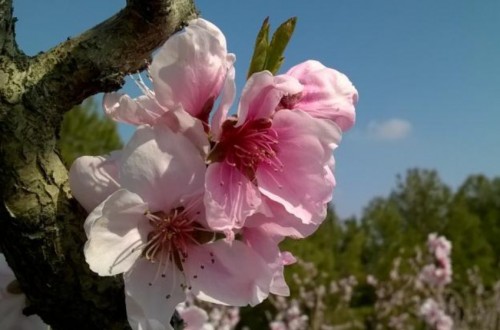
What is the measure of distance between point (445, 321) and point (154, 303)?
5.27m

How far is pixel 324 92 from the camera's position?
2.30 feet

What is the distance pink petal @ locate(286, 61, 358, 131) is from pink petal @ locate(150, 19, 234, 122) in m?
0.10

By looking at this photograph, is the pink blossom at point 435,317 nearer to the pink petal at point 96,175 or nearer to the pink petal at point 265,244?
the pink petal at point 265,244

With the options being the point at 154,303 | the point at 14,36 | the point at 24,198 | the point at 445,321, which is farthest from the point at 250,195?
the point at 445,321

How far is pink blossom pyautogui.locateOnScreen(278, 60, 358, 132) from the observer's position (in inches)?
27.5

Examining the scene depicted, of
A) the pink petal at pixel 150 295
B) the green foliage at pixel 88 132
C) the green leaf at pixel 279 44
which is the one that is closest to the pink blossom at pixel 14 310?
the pink petal at pixel 150 295

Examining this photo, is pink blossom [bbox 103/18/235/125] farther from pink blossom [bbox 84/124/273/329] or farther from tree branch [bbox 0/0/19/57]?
tree branch [bbox 0/0/19/57]

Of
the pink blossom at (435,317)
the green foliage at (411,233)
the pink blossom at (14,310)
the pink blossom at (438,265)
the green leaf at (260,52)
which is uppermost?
the green foliage at (411,233)

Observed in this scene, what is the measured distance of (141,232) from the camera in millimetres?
678

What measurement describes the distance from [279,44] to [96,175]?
0.28 m

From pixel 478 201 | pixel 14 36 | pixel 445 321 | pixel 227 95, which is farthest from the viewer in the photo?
pixel 478 201

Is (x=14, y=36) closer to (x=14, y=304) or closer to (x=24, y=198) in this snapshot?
(x=24, y=198)

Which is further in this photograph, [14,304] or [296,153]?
[14,304]

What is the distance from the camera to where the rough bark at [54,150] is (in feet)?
2.29
